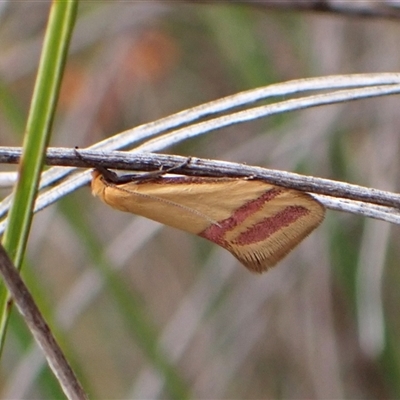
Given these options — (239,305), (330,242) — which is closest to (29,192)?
(330,242)

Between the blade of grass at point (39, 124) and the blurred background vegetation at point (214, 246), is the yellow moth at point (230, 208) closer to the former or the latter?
the blade of grass at point (39, 124)

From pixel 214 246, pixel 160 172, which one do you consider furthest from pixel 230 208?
pixel 214 246

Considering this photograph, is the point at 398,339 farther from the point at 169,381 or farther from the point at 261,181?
A: the point at 261,181

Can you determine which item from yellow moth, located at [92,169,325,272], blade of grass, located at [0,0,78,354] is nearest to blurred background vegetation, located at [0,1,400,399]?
yellow moth, located at [92,169,325,272]

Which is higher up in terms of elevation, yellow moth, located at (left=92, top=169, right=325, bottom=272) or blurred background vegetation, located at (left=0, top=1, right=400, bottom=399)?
blurred background vegetation, located at (left=0, top=1, right=400, bottom=399)

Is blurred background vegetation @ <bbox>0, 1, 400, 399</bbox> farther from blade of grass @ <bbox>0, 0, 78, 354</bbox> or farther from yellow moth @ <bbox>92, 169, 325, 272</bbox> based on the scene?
blade of grass @ <bbox>0, 0, 78, 354</bbox>

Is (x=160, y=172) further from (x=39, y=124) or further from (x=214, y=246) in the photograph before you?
(x=214, y=246)

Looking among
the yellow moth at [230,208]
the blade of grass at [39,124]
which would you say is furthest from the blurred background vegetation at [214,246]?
the blade of grass at [39,124]
